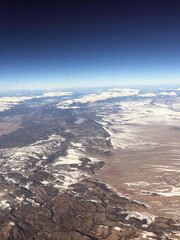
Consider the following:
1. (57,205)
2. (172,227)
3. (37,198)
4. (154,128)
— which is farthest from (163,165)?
(154,128)

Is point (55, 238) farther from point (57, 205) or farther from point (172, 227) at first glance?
point (172, 227)

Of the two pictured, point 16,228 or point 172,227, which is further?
point 16,228

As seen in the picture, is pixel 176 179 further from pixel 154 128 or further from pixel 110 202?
pixel 154 128

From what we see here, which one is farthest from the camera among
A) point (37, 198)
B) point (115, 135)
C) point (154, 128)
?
point (154, 128)

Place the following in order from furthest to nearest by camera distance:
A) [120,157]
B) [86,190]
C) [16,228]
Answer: [120,157] < [86,190] < [16,228]

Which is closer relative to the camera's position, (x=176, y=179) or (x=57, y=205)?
(x=57, y=205)

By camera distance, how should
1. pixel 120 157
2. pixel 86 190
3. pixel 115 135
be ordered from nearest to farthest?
1. pixel 86 190
2. pixel 120 157
3. pixel 115 135

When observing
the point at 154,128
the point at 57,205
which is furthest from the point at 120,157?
the point at 154,128

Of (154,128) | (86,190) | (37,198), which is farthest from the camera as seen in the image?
(154,128)

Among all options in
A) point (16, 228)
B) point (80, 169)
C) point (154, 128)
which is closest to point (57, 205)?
point (16, 228)
